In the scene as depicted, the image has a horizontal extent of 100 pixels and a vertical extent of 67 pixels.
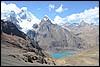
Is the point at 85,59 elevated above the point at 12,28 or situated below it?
below

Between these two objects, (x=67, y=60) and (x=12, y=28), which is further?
(x=12, y=28)

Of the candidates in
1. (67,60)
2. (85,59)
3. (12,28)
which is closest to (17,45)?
(67,60)

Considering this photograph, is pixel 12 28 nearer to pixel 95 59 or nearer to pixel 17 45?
pixel 17 45

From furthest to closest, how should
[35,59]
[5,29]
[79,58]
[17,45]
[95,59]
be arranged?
[5,29] → [17,45] → [79,58] → [95,59] → [35,59]

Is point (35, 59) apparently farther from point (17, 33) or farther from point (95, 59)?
point (17, 33)

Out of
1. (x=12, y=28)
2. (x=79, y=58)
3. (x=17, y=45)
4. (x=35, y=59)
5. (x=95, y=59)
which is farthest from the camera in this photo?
(x=12, y=28)

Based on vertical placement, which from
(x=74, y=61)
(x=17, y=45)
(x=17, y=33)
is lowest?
(x=74, y=61)

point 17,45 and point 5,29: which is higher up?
point 5,29

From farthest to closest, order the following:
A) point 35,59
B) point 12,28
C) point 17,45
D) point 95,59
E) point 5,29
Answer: point 12,28, point 5,29, point 17,45, point 95,59, point 35,59

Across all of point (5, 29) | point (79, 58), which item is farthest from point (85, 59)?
point (5, 29)

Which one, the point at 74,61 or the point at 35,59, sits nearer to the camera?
the point at 35,59
